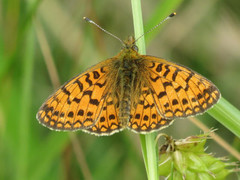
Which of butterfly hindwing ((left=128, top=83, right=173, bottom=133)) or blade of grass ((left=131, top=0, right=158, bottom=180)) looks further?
butterfly hindwing ((left=128, top=83, right=173, bottom=133))

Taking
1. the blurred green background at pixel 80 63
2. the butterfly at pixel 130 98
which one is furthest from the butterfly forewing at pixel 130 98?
the blurred green background at pixel 80 63

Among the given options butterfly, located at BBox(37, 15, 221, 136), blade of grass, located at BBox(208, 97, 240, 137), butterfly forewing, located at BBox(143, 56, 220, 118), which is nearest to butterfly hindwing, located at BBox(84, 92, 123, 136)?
butterfly, located at BBox(37, 15, 221, 136)

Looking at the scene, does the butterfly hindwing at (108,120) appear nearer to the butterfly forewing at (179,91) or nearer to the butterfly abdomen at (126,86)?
the butterfly abdomen at (126,86)

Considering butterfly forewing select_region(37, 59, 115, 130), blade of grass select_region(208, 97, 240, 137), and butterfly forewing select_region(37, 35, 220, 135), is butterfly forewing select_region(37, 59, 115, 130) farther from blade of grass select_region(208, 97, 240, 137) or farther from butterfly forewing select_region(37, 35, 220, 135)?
blade of grass select_region(208, 97, 240, 137)

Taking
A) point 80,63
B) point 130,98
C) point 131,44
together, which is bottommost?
point 130,98

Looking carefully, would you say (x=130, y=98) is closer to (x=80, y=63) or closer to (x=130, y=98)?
(x=130, y=98)

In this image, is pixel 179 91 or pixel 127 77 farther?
pixel 127 77

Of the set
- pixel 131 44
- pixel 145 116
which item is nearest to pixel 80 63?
pixel 131 44
